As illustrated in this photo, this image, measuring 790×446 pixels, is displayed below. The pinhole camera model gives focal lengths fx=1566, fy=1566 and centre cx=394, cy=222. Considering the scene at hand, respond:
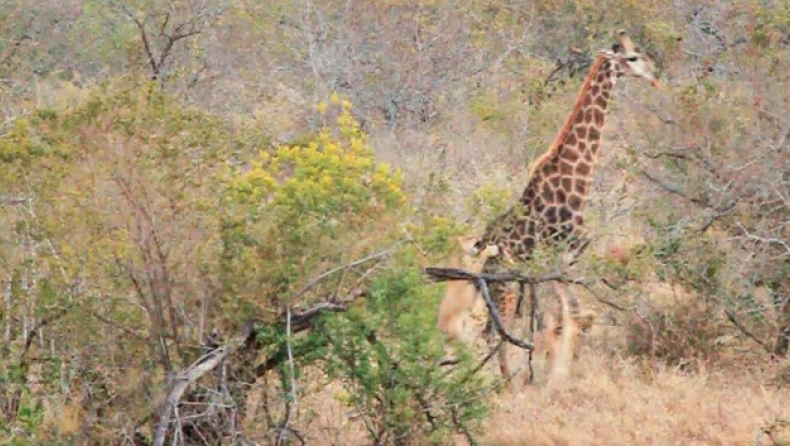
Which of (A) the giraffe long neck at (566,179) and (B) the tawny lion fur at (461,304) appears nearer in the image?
(B) the tawny lion fur at (461,304)

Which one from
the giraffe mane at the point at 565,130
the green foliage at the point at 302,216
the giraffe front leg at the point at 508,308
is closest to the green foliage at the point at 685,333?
the giraffe front leg at the point at 508,308

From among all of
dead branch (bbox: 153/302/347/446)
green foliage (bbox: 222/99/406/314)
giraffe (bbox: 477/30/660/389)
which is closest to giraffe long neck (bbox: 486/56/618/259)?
giraffe (bbox: 477/30/660/389)

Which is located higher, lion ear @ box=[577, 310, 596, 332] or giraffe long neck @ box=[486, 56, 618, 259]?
giraffe long neck @ box=[486, 56, 618, 259]

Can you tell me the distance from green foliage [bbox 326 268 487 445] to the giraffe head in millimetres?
3321

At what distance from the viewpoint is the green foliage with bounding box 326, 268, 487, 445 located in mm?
5453

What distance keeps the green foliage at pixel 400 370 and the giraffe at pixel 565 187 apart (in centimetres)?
132

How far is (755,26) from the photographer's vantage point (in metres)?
9.61

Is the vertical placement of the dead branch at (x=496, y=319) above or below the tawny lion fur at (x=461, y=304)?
above

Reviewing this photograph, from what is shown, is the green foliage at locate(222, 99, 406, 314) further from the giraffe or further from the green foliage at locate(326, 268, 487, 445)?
the giraffe

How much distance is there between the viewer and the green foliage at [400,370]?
5453 mm

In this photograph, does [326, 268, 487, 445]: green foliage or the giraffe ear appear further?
the giraffe ear

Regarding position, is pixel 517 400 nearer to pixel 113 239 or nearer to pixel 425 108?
pixel 113 239

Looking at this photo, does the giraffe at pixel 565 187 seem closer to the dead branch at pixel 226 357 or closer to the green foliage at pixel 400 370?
the green foliage at pixel 400 370

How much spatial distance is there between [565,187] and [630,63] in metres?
1.07
